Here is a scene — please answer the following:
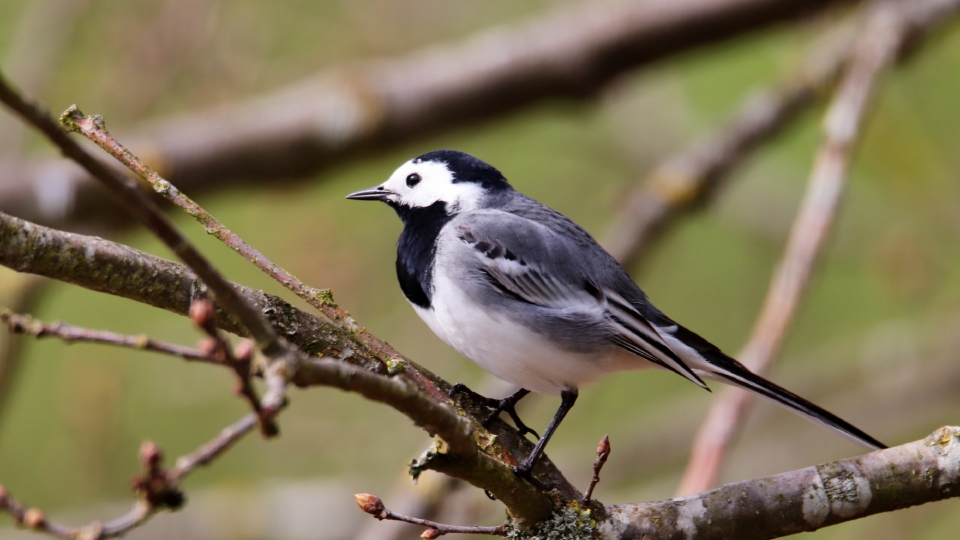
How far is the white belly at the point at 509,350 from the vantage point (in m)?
2.65

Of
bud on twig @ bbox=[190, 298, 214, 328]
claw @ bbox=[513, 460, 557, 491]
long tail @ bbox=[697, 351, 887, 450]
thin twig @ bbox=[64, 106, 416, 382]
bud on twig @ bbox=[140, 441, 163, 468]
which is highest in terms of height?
long tail @ bbox=[697, 351, 887, 450]

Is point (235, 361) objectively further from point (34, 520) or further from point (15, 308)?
point (15, 308)

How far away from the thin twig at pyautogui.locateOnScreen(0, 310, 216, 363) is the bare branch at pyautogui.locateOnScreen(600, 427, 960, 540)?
1.24 meters

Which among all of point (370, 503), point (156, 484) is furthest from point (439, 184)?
point (156, 484)

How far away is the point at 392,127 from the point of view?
16.7 feet

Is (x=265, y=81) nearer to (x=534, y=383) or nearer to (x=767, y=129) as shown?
(x=767, y=129)

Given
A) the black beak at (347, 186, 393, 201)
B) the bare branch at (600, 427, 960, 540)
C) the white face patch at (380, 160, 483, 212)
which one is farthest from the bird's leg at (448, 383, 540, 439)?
the black beak at (347, 186, 393, 201)

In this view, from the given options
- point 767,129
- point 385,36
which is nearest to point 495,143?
point 385,36

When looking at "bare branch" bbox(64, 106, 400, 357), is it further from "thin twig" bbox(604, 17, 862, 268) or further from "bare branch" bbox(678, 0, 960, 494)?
"thin twig" bbox(604, 17, 862, 268)

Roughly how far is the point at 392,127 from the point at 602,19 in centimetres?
132

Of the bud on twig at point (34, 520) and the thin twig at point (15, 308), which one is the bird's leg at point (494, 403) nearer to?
the bud on twig at point (34, 520)

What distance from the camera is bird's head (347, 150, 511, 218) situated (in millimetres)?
3305

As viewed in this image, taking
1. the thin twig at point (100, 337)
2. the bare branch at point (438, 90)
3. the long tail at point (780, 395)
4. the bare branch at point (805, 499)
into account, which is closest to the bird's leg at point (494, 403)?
the bare branch at point (805, 499)

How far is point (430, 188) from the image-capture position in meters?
3.36
